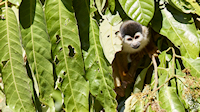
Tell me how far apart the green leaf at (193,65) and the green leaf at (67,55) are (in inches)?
20.6

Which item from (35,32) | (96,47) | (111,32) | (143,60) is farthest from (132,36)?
(35,32)

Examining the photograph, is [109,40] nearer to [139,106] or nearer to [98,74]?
[98,74]

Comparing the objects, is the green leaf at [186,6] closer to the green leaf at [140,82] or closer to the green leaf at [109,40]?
the green leaf at [109,40]

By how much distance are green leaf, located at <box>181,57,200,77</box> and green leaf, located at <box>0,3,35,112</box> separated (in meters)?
0.81

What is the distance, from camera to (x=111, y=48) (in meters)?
1.25

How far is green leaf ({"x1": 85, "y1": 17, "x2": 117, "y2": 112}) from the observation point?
46.7 inches

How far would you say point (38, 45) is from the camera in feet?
3.79

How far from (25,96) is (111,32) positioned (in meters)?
0.57

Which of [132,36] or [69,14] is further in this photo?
[132,36]

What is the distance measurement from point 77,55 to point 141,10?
14.8 inches

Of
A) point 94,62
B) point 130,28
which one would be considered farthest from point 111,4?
point 130,28

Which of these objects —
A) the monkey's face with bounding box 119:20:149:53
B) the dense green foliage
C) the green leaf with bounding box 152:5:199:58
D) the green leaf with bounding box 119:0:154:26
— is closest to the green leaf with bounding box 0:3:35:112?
the dense green foliage

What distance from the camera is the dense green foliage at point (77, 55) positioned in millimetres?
1145

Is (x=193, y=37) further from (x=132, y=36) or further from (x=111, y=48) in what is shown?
(x=132, y=36)
